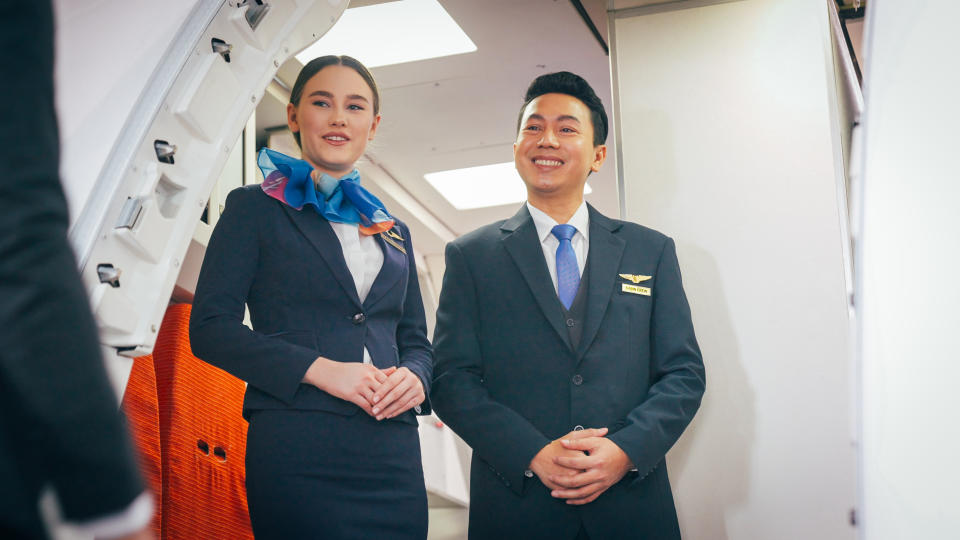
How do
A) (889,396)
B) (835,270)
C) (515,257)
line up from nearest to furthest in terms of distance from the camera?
(889,396) → (515,257) → (835,270)

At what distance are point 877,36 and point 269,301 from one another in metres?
1.34

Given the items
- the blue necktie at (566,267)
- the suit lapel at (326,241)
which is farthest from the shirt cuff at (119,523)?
the blue necktie at (566,267)

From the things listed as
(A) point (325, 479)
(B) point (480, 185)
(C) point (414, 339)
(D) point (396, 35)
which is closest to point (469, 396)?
Result: (C) point (414, 339)

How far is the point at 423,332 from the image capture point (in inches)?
88.4

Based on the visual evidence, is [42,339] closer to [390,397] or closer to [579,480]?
[390,397]

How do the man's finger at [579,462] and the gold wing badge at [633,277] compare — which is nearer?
the man's finger at [579,462]

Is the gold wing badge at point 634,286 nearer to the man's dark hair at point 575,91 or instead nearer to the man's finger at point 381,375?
the man's dark hair at point 575,91

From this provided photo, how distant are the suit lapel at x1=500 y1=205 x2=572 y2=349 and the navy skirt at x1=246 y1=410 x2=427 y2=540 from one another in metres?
0.58

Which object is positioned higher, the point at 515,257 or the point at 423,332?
the point at 515,257

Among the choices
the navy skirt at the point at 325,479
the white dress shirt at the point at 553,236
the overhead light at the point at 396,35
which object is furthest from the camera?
the overhead light at the point at 396,35

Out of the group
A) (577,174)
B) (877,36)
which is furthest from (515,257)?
(877,36)

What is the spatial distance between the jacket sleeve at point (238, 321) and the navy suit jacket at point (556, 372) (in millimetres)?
556

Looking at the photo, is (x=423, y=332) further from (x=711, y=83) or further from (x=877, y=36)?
(x=711, y=83)

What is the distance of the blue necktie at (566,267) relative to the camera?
238 centimetres
